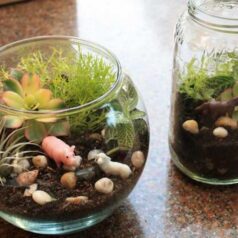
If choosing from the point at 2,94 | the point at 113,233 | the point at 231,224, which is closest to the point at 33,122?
the point at 2,94

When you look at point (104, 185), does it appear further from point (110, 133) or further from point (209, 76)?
point (209, 76)

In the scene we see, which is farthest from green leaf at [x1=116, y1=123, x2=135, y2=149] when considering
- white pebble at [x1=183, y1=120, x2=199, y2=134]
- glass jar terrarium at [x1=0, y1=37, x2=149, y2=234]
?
white pebble at [x1=183, y1=120, x2=199, y2=134]

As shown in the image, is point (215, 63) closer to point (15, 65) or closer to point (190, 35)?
point (190, 35)

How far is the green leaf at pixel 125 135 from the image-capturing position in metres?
0.56

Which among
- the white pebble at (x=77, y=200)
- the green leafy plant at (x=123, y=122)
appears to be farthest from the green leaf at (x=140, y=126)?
the white pebble at (x=77, y=200)

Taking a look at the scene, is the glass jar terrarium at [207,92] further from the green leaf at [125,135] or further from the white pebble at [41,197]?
the white pebble at [41,197]

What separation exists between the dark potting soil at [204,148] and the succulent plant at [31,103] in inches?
7.0

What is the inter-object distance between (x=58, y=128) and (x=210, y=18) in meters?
0.24

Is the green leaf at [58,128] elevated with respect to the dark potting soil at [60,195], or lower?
elevated

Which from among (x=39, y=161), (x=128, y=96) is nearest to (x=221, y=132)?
(x=128, y=96)

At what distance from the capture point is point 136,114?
1.94 ft

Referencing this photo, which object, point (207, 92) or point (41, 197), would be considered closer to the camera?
point (41, 197)

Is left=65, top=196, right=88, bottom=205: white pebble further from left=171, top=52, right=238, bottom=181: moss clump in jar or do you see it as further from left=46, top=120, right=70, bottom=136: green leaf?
left=171, top=52, right=238, bottom=181: moss clump in jar

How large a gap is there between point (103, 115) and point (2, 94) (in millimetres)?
117
